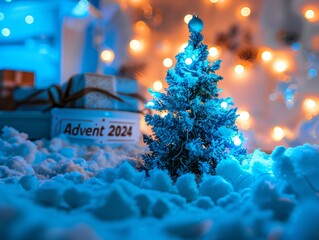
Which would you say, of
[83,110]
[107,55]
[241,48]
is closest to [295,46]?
[241,48]

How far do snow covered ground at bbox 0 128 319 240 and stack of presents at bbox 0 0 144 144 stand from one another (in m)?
0.70

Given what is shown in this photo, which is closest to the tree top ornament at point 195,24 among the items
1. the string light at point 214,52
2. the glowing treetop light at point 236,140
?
the glowing treetop light at point 236,140

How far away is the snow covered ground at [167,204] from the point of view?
54 cm

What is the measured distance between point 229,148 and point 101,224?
713 mm

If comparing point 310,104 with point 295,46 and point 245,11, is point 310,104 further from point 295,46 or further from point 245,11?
point 245,11

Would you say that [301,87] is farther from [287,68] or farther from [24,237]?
[24,237]

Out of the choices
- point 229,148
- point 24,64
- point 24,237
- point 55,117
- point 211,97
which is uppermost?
point 24,64

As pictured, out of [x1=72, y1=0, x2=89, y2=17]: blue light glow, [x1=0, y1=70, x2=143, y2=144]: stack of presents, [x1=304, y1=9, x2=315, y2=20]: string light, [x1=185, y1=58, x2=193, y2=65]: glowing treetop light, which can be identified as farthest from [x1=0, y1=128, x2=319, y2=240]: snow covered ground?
[x1=304, y1=9, x2=315, y2=20]: string light

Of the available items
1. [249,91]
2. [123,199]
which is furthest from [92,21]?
[123,199]

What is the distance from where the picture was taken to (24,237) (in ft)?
1.63

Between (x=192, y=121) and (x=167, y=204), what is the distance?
1.60ft

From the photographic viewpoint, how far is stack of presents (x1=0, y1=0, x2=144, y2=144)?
1979 mm

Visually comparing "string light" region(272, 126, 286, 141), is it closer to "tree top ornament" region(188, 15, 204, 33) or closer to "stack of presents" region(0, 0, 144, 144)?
"stack of presents" region(0, 0, 144, 144)

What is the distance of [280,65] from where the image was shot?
10.4ft
